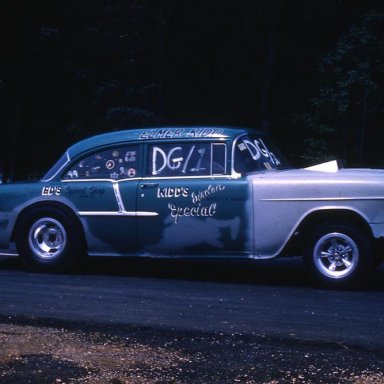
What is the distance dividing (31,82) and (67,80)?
140cm

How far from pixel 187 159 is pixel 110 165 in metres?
0.93

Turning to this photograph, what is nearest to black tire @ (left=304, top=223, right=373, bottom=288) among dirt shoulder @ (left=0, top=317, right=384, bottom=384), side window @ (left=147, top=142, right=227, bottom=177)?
side window @ (left=147, top=142, right=227, bottom=177)

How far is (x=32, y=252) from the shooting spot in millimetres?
9125

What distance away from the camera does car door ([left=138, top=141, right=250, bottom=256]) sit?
27.2ft

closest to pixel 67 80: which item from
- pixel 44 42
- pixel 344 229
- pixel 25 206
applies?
pixel 44 42

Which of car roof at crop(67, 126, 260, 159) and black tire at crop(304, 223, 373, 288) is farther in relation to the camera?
car roof at crop(67, 126, 260, 159)

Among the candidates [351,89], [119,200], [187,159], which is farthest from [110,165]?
[351,89]

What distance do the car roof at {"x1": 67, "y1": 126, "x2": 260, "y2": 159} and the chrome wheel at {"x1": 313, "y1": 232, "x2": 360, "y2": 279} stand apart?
5.26ft

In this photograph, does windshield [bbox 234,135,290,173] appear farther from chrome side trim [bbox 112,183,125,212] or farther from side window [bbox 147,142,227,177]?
chrome side trim [bbox 112,183,125,212]

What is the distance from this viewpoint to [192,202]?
8453 mm

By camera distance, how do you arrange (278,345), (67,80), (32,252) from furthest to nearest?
(67,80), (32,252), (278,345)

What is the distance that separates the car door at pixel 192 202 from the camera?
8.30 m

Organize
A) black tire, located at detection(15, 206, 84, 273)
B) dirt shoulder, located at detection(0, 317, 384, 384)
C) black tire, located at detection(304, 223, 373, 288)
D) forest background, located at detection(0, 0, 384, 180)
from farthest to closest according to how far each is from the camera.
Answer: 1. forest background, located at detection(0, 0, 384, 180)
2. black tire, located at detection(15, 206, 84, 273)
3. black tire, located at detection(304, 223, 373, 288)
4. dirt shoulder, located at detection(0, 317, 384, 384)

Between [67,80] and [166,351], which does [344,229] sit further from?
[67,80]
